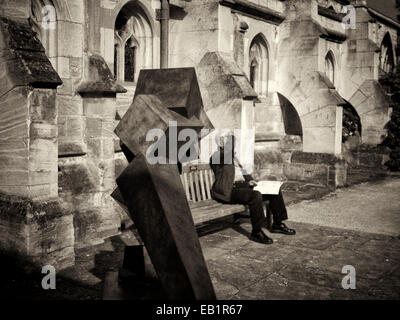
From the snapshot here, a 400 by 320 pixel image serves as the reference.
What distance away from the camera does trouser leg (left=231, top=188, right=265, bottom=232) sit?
729 centimetres

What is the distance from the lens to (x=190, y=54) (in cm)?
1062

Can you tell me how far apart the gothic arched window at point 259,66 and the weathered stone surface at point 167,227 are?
10337mm

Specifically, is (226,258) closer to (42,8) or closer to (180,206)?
(180,206)

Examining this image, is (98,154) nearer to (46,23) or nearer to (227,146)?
(227,146)

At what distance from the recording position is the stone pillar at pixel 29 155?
5.70 m

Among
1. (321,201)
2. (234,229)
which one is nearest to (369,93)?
(321,201)

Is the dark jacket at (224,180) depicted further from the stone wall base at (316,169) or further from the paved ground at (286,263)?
the stone wall base at (316,169)

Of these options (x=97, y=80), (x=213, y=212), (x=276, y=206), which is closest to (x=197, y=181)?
(x=213, y=212)

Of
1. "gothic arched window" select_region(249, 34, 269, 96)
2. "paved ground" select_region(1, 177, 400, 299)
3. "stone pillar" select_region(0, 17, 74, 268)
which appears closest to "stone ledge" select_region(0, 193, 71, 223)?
"stone pillar" select_region(0, 17, 74, 268)

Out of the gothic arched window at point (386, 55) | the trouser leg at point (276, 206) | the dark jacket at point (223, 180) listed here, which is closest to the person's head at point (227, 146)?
the dark jacket at point (223, 180)

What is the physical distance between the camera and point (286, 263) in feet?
20.6

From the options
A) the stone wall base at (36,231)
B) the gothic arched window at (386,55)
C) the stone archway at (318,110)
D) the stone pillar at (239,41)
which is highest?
the gothic arched window at (386,55)

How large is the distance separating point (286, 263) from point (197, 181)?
2280 millimetres
